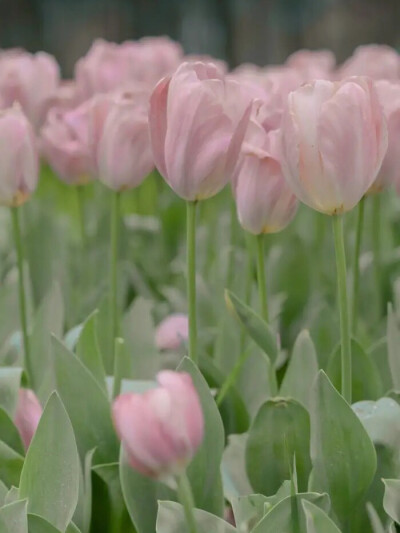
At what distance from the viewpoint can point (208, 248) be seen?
156 centimetres

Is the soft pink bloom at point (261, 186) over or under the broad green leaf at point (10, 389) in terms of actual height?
over

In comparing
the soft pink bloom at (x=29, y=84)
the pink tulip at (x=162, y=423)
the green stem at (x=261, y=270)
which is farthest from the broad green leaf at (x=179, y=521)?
the soft pink bloom at (x=29, y=84)

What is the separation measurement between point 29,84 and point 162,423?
1028 mm

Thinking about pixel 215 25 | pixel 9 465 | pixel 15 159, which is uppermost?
pixel 215 25

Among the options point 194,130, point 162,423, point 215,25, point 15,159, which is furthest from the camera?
point 215,25

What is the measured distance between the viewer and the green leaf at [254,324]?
78 cm

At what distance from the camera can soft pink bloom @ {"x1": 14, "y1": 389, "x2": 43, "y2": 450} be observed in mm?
844

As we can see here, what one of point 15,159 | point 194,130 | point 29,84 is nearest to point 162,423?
point 194,130

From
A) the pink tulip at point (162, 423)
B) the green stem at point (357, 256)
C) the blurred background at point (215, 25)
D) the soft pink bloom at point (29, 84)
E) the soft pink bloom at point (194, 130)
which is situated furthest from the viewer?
the blurred background at point (215, 25)

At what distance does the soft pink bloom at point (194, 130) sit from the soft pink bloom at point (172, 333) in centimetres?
36

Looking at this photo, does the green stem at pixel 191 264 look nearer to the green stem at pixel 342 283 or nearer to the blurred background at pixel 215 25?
the green stem at pixel 342 283

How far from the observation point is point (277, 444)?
2.61 feet

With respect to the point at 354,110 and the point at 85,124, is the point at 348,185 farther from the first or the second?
the point at 85,124

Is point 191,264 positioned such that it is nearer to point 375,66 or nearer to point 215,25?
point 375,66
